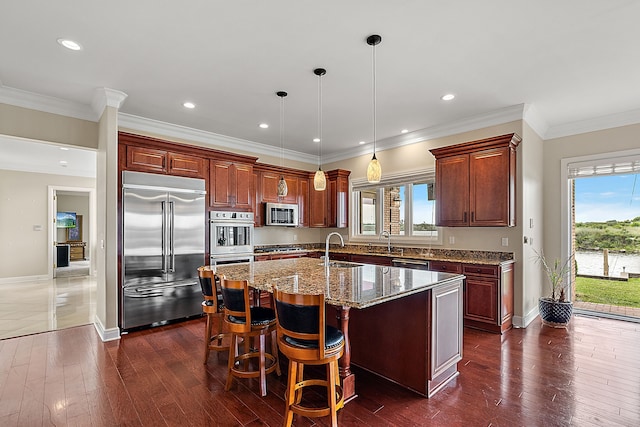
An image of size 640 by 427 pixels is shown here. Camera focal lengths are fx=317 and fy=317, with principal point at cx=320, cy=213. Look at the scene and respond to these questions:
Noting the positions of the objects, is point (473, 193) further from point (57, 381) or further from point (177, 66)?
point (57, 381)

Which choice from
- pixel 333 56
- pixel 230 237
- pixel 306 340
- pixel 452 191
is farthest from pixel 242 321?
pixel 452 191

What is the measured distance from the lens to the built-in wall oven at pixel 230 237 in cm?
484

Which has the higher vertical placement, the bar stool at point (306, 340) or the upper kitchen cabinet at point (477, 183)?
the upper kitchen cabinet at point (477, 183)

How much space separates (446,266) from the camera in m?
4.41

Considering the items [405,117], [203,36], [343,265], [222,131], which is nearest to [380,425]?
[343,265]

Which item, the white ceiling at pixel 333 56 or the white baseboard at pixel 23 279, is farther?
the white baseboard at pixel 23 279

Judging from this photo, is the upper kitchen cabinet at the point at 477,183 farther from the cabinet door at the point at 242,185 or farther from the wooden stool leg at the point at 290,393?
the wooden stool leg at the point at 290,393

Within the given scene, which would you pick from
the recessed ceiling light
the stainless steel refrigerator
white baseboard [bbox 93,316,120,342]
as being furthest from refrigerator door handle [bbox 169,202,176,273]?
the recessed ceiling light

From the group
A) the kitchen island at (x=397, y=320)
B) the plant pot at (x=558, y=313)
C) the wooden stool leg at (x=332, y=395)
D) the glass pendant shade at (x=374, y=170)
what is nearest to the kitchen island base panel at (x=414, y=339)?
the kitchen island at (x=397, y=320)

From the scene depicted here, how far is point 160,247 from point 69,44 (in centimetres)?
247

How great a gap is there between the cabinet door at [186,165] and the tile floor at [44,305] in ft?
8.14

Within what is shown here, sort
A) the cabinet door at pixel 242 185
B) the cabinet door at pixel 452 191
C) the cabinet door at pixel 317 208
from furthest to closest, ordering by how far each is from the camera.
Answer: the cabinet door at pixel 317 208
the cabinet door at pixel 242 185
the cabinet door at pixel 452 191

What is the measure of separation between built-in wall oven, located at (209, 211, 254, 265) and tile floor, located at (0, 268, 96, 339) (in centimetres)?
201

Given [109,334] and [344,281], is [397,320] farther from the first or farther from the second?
[109,334]
